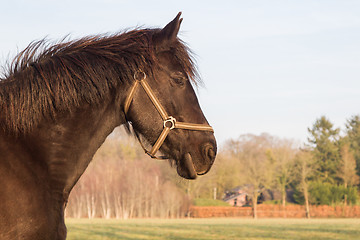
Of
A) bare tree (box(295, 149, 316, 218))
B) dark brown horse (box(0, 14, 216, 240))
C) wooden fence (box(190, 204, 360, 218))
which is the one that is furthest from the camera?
bare tree (box(295, 149, 316, 218))

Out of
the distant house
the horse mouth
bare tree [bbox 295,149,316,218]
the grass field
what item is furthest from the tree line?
the horse mouth

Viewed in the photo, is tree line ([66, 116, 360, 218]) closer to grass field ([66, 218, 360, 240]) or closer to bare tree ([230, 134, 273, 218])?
bare tree ([230, 134, 273, 218])

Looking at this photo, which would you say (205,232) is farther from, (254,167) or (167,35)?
(254,167)

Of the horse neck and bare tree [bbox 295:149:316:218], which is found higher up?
bare tree [bbox 295:149:316:218]

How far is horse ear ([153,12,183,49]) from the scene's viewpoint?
336 centimetres

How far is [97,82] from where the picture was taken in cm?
319

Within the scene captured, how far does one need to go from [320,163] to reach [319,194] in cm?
801

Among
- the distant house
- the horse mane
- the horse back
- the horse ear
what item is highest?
the horse ear

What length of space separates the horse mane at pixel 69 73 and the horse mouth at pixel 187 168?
69 centimetres

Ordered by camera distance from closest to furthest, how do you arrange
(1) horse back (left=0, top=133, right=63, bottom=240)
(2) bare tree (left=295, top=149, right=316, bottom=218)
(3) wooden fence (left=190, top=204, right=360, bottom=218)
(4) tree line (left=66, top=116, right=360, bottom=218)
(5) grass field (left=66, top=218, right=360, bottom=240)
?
(1) horse back (left=0, top=133, right=63, bottom=240) → (5) grass field (left=66, top=218, right=360, bottom=240) → (4) tree line (left=66, top=116, right=360, bottom=218) → (3) wooden fence (left=190, top=204, right=360, bottom=218) → (2) bare tree (left=295, top=149, right=316, bottom=218)

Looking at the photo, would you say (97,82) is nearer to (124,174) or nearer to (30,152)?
(30,152)

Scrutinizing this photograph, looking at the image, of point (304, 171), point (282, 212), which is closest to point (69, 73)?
point (282, 212)

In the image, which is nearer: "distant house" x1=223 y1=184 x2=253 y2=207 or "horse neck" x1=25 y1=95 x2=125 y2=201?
"horse neck" x1=25 y1=95 x2=125 y2=201

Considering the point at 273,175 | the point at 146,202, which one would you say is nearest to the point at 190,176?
the point at 146,202
